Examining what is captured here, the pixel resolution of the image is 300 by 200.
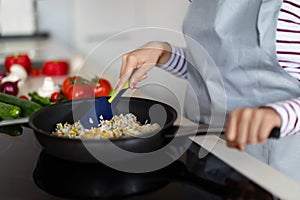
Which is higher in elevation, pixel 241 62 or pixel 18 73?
pixel 241 62

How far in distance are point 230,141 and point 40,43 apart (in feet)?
5.78

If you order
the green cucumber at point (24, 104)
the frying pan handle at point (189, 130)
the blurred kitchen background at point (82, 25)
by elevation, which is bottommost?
the blurred kitchen background at point (82, 25)

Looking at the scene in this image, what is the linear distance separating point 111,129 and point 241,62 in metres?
0.27

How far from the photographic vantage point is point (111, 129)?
732mm

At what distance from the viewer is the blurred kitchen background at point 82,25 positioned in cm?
196

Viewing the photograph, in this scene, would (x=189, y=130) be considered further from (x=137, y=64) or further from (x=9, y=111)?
(x=9, y=111)

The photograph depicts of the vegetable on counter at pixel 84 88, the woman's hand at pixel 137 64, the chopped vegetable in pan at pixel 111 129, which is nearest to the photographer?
the chopped vegetable in pan at pixel 111 129

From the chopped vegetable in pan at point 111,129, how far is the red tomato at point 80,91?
0.25 meters

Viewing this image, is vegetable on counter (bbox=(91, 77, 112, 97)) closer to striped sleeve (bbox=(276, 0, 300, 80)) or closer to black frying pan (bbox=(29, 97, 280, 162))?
black frying pan (bbox=(29, 97, 280, 162))

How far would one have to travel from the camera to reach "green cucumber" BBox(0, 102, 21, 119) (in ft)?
3.12

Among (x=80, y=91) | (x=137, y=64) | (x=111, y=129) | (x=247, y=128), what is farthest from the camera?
(x=80, y=91)

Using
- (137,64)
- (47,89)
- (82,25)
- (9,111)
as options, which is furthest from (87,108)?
(82,25)

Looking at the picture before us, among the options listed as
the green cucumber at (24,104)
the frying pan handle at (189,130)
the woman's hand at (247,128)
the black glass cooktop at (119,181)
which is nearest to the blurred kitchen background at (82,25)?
the green cucumber at (24,104)

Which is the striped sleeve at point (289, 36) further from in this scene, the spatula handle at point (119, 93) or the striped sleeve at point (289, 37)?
the spatula handle at point (119, 93)
